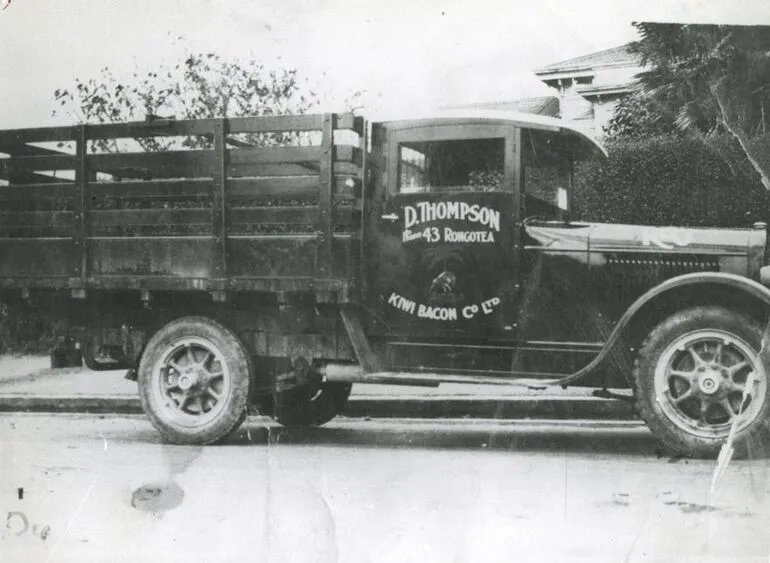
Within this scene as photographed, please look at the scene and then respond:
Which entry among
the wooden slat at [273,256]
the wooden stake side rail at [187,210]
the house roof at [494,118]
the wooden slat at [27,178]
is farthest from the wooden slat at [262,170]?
the wooden slat at [27,178]

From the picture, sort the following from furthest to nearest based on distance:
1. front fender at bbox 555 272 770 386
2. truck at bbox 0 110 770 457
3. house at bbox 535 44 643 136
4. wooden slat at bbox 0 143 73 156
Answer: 1. wooden slat at bbox 0 143 73 156
2. house at bbox 535 44 643 136
3. truck at bbox 0 110 770 457
4. front fender at bbox 555 272 770 386

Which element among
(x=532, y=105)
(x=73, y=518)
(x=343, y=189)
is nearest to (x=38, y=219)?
(x=343, y=189)

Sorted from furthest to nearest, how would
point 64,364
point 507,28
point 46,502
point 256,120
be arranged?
point 64,364 < point 256,120 < point 507,28 < point 46,502

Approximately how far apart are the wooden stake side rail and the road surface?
3.86 ft

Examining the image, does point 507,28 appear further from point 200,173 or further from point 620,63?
point 200,173

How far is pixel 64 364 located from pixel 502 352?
3.17m

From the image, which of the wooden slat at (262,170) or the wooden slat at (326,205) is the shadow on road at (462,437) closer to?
the wooden slat at (326,205)

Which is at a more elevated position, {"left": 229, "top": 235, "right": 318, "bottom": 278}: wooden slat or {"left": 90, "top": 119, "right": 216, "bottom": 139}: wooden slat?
{"left": 90, "top": 119, "right": 216, "bottom": 139}: wooden slat

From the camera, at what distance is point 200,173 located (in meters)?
6.31

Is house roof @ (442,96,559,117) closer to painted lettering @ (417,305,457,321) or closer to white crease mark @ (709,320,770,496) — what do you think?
painted lettering @ (417,305,457,321)

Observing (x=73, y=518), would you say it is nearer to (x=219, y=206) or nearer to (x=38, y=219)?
(x=219, y=206)

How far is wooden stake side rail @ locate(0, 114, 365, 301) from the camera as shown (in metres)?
6.04

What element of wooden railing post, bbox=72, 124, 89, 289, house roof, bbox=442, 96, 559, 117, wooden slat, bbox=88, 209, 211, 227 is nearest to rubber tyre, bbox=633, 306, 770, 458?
house roof, bbox=442, 96, 559, 117

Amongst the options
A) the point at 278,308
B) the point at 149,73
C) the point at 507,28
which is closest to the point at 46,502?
the point at 278,308
